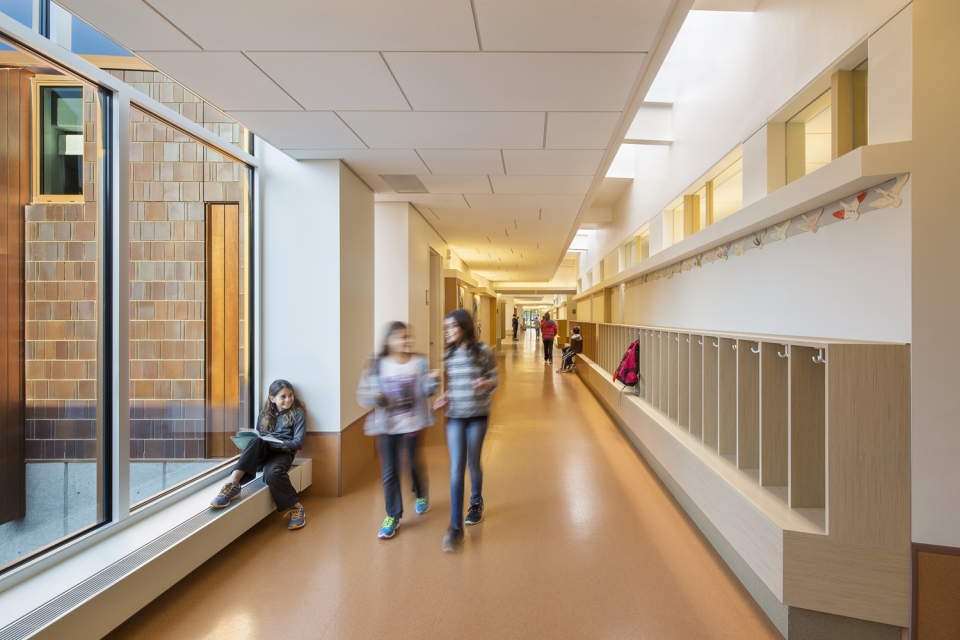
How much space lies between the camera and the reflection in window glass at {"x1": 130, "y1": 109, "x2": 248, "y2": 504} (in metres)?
3.03

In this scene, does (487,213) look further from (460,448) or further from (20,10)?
(20,10)

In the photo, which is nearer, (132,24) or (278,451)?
(132,24)

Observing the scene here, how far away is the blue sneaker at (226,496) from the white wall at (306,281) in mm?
901

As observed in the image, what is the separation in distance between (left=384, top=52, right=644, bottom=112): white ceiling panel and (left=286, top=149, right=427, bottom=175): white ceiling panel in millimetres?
955

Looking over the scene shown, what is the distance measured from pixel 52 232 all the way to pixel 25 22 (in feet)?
3.11

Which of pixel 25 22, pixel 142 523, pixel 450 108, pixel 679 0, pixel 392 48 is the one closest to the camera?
pixel 679 0

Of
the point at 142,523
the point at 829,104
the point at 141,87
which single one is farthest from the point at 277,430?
the point at 829,104

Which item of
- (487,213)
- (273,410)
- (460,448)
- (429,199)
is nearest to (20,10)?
(273,410)

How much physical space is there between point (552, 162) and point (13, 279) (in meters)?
3.57

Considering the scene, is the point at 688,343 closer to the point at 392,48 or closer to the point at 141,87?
the point at 392,48

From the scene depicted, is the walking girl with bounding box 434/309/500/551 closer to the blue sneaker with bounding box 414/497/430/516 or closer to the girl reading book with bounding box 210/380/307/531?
the blue sneaker with bounding box 414/497/430/516

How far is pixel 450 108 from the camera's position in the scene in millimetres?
3109

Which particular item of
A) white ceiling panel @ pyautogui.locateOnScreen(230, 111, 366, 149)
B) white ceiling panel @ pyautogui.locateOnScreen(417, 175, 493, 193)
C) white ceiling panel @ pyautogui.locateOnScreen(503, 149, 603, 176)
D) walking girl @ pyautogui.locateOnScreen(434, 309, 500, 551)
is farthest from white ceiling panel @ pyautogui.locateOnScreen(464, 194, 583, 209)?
walking girl @ pyautogui.locateOnScreen(434, 309, 500, 551)

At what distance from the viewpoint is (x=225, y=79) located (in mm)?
2754
